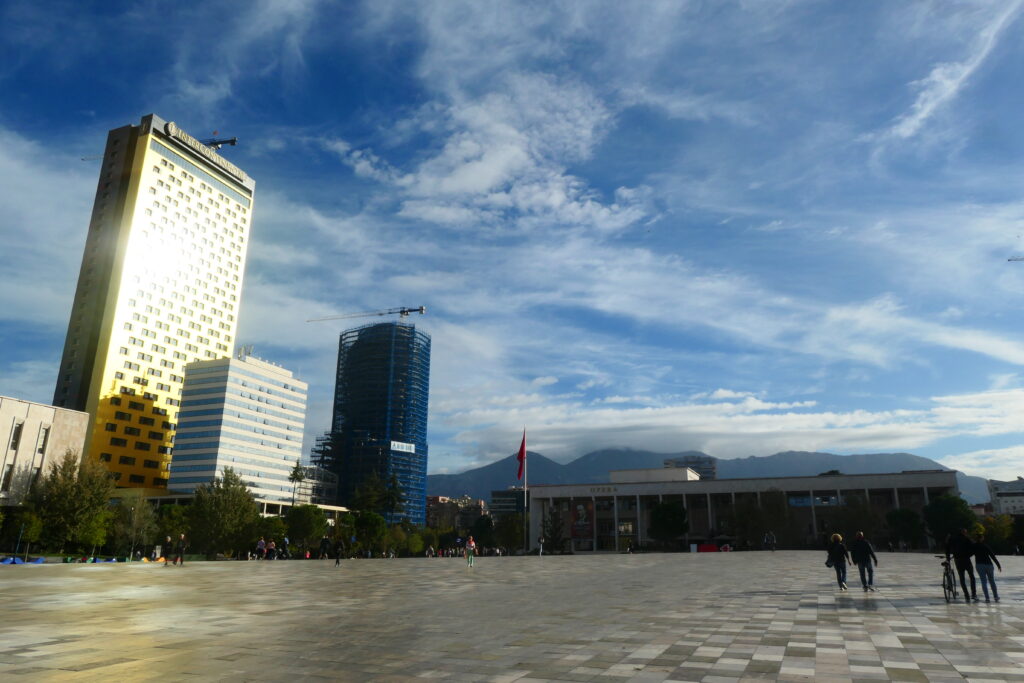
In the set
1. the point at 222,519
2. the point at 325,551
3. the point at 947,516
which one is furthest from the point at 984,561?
the point at 947,516

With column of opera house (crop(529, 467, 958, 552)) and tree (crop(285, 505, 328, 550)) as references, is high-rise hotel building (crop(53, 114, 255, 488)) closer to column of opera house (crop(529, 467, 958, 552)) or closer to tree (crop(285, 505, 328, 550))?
tree (crop(285, 505, 328, 550))

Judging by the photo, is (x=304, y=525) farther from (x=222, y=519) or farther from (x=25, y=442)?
(x=25, y=442)

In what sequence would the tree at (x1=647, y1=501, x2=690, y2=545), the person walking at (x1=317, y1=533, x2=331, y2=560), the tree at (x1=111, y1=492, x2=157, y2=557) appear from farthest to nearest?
the tree at (x1=647, y1=501, x2=690, y2=545) → the tree at (x1=111, y1=492, x2=157, y2=557) → the person walking at (x1=317, y1=533, x2=331, y2=560)

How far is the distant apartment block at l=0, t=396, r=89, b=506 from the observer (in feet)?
241

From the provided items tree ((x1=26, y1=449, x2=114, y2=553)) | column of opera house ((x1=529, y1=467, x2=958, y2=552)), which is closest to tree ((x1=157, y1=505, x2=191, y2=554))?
tree ((x1=26, y1=449, x2=114, y2=553))

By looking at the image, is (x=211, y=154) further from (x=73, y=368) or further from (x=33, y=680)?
(x=33, y=680)

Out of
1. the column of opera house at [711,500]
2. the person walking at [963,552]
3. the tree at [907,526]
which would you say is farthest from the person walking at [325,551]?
the tree at [907,526]

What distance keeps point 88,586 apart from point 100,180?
156m

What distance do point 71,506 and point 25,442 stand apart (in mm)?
22908

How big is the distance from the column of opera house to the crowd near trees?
0.97m

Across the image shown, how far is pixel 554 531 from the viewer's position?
115188mm

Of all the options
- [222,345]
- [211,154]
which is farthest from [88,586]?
[211,154]

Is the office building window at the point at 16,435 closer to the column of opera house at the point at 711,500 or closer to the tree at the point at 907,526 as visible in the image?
the column of opera house at the point at 711,500

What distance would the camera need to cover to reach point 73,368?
443ft
